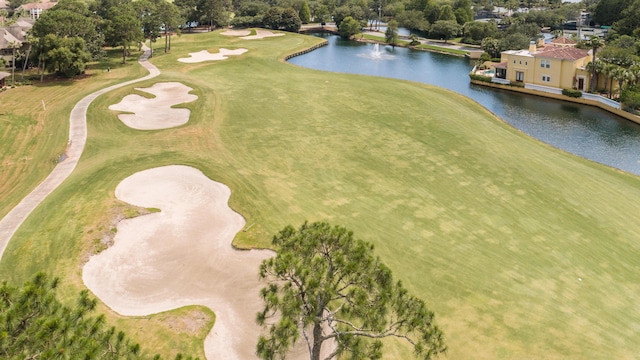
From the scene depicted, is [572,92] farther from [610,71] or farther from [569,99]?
[610,71]

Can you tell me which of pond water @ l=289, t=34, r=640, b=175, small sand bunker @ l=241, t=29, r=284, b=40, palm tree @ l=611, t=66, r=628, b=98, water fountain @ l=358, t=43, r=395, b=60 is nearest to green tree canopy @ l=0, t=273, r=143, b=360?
pond water @ l=289, t=34, r=640, b=175

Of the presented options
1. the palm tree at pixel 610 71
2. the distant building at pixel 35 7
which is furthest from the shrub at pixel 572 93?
the distant building at pixel 35 7

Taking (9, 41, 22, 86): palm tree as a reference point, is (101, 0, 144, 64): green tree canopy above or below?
above

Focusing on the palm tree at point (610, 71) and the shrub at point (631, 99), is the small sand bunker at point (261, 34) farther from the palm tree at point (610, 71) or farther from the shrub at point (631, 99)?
the shrub at point (631, 99)

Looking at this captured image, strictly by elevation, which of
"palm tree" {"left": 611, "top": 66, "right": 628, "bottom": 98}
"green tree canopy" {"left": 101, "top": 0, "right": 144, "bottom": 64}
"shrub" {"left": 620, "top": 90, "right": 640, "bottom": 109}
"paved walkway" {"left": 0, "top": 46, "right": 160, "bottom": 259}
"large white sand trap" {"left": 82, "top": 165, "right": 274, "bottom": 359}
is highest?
"green tree canopy" {"left": 101, "top": 0, "right": 144, "bottom": 64}

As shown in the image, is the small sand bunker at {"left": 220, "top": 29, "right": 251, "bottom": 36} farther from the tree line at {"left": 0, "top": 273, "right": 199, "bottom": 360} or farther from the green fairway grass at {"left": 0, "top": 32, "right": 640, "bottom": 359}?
the tree line at {"left": 0, "top": 273, "right": 199, "bottom": 360}
